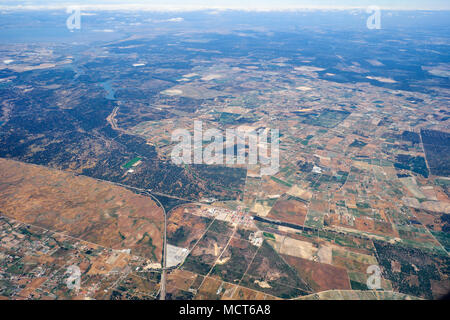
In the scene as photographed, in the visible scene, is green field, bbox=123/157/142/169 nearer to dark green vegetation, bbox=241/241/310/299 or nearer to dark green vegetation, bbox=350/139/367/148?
dark green vegetation, bbox=241/241/310/299

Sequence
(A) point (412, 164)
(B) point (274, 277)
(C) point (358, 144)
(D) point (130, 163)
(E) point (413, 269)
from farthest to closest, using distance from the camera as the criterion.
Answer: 1. (C) point (358, 144)
2. (D) point (130, 163)
3. (A) point (412, 164)
4. (E) point (413, 269)
5. (B) point (274, 277)

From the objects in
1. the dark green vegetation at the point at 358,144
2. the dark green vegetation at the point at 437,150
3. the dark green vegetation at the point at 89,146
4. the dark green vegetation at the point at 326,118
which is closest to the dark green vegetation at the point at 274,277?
the dark green vegetation at the point at 89,146

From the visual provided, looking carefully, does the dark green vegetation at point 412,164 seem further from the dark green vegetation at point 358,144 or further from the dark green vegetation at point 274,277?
the dark green vegetation at point 274,277

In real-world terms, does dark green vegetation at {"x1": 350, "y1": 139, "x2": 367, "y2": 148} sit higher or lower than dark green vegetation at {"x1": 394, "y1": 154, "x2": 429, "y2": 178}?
higher

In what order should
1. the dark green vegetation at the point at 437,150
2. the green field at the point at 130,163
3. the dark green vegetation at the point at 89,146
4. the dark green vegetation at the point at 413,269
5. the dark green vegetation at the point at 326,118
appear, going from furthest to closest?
the dark green vegetation at the point at 326,118
the green field at the point at 130,163
the dark green vegetation at the point at 437,150
the dark green vegetation at the point at 89,146
the dark green vegetation at the point at 413,269

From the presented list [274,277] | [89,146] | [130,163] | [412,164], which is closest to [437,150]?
[412,164]

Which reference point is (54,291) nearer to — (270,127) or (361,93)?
(270,127)

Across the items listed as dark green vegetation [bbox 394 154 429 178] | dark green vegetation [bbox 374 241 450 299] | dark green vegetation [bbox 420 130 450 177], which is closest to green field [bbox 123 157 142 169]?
dark green vegetation [bbox 374 241 450 299]

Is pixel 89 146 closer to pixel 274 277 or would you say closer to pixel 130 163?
pixel 130 163

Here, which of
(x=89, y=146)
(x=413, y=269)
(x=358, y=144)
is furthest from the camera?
(x=358, y=144)
